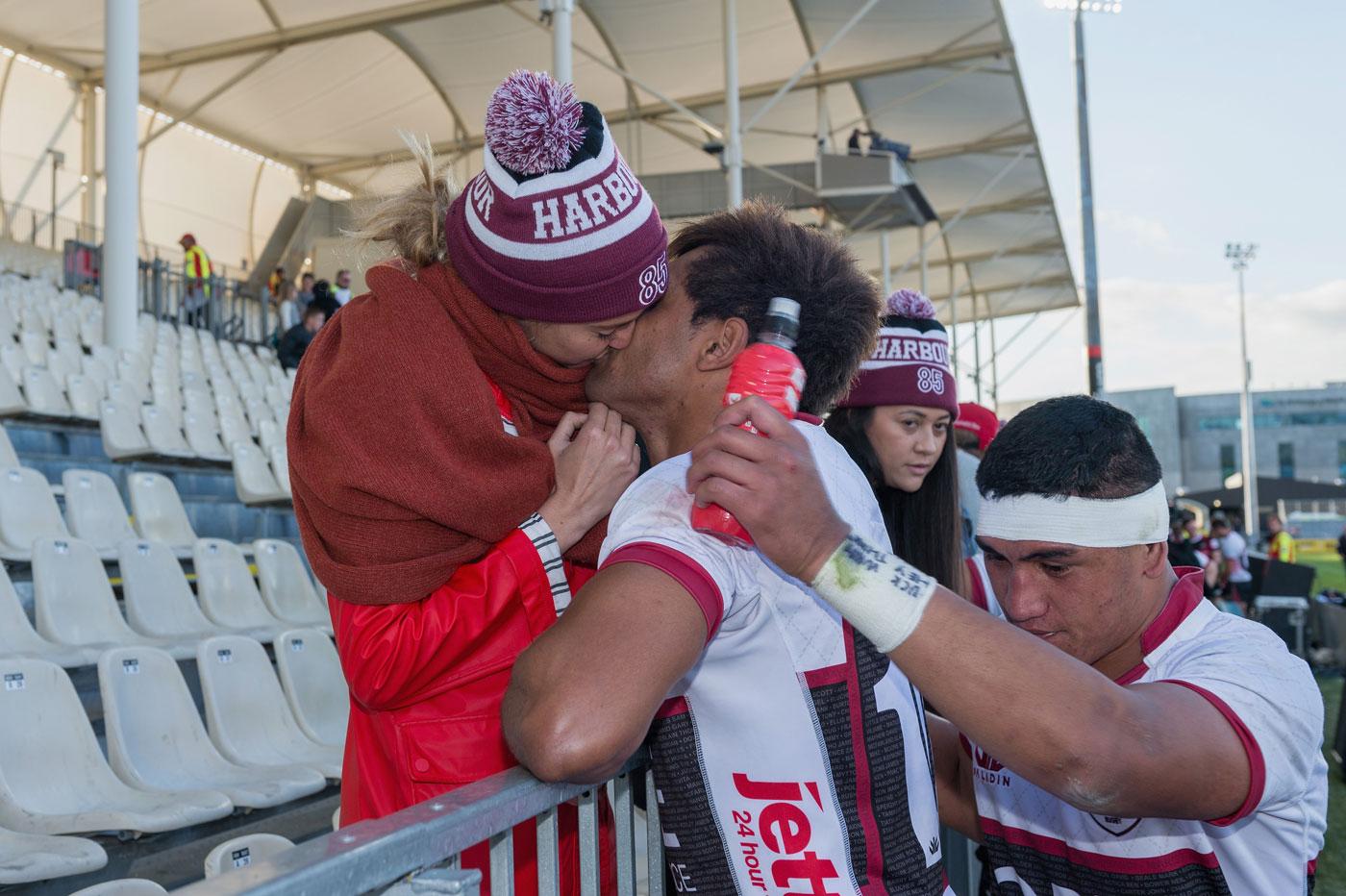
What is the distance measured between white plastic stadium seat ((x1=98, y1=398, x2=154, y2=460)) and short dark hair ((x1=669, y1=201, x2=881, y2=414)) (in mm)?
6542

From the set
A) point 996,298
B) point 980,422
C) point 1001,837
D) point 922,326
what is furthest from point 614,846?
point 996,298

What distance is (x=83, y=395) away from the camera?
7.94 metres

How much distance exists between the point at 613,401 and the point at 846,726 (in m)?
0.60

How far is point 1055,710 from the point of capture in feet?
3.87

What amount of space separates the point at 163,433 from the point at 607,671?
7324 mm

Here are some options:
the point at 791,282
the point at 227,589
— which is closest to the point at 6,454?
the point at 227,589

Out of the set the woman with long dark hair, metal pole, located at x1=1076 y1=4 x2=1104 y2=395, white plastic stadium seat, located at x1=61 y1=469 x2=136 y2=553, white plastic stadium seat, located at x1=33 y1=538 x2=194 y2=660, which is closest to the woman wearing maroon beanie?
the woman with long dark hair

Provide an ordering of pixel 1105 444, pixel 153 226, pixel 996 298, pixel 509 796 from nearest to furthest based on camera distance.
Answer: pixel 509 796 < pixel 1105 444 < pixel 153 226 < pixel 996 298

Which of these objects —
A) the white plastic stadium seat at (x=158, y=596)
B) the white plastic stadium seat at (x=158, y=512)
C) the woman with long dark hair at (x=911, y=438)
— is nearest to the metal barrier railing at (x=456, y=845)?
the woman with long dark hair at (x=911, y=438)

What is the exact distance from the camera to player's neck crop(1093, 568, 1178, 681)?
166 cm

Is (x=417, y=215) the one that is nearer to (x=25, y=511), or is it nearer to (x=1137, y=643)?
(x=1137, y=643)

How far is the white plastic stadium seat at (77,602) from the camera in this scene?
4422mm

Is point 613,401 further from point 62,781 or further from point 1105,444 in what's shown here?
point 62,781

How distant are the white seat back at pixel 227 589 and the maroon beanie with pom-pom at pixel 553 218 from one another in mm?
4219
